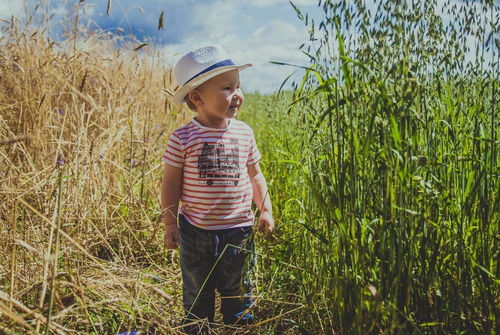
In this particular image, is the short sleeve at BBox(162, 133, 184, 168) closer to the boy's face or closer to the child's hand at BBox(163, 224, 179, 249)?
the boy's face

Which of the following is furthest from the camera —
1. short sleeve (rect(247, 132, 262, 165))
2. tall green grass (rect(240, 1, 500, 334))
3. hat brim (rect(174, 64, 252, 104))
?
short sleeve (rect(247, 132, 262, 165))

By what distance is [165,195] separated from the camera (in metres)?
2.11

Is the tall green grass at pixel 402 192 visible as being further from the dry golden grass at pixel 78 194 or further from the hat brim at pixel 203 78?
the dry golden grass at pixel 78 194

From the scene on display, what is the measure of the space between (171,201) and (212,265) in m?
0.35

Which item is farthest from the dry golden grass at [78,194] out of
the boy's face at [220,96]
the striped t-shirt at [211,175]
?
the boy's face at [220,96]

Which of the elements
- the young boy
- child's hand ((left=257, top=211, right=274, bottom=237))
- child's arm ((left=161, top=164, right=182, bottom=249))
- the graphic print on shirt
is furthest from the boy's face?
child's hand ((left=257, top=211, right=274, bottom=237))

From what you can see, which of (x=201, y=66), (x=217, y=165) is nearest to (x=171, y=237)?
(x=217, y=165)

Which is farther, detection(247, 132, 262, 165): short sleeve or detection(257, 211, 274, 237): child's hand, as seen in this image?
detection(247, 132, 262, 165): short sleeve

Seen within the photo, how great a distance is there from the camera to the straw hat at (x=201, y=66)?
202 centimetres

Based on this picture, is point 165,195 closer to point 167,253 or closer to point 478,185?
point 167,253

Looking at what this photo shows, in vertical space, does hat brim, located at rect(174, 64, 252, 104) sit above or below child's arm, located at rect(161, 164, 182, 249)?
above

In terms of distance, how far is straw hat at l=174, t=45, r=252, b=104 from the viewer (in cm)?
202

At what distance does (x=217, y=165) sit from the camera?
205 cm

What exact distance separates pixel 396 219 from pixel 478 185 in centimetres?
27
